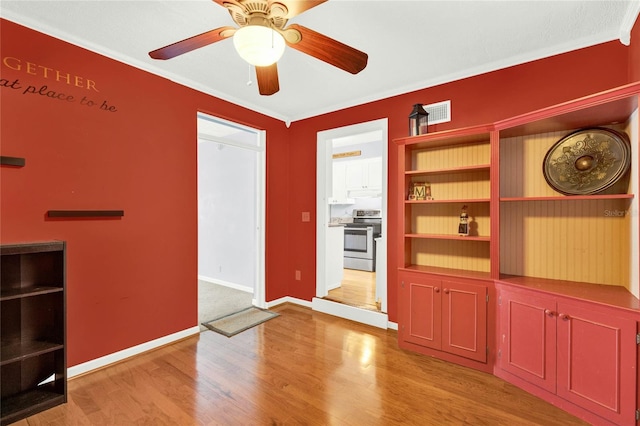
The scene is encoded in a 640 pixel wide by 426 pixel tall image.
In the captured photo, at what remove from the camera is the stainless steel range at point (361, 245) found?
19.3ft

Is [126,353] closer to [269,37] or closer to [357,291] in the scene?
[269,37]

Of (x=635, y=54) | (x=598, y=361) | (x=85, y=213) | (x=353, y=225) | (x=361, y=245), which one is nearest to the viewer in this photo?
(x=598, y=361)

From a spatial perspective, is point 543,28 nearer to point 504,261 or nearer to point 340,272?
point 504,261

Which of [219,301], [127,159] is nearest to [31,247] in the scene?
[127,159]

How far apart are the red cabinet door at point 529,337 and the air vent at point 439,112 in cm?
172

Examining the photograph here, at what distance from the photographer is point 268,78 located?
6.22 feet

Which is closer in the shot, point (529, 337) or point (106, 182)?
point (529, 337)

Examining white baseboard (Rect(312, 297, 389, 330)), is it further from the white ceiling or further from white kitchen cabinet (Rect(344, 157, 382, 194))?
white kitchen cabinet (Rect(344, 157, 382, 194))

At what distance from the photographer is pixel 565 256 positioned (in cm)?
235

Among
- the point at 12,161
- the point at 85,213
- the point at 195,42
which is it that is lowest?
the point at 85,213

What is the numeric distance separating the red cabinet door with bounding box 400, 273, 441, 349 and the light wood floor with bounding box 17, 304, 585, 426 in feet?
0.57

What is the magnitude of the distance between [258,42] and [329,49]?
414mm

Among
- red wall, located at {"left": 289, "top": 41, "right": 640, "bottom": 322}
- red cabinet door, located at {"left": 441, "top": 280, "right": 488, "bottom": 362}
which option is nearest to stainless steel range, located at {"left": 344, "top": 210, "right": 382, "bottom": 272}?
red wall, located at {"left": 289, "top": 41, "right": 640, "bottom": 322}

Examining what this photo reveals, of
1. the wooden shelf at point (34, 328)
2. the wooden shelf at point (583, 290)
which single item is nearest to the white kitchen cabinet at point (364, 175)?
the wooden shelf at point (583, 290)
